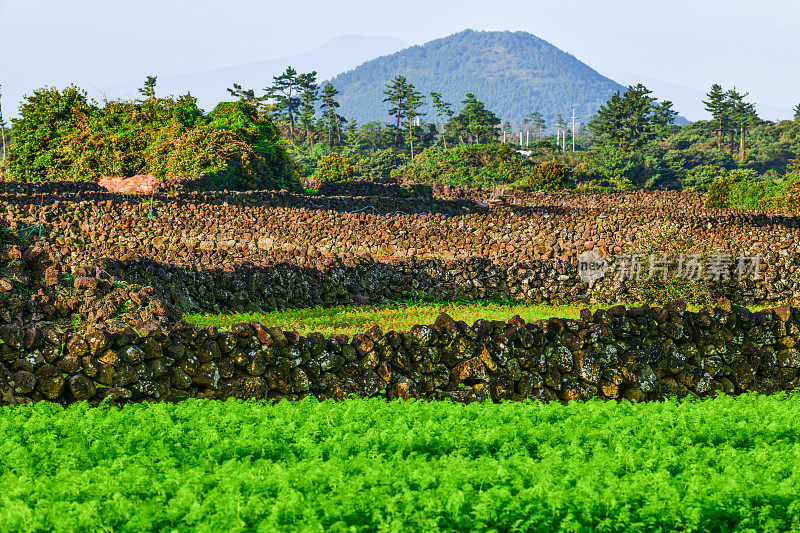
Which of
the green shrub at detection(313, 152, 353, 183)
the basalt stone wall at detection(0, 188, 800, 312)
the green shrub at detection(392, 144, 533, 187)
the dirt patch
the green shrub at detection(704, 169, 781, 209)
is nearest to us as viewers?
the basalt stone wall at detection(0, 188, 800, 312)

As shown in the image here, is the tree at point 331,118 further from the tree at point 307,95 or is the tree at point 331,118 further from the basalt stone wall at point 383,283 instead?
the basalt stone wall at point 383,283

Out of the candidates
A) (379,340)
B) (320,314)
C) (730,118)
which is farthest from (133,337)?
(730,118)

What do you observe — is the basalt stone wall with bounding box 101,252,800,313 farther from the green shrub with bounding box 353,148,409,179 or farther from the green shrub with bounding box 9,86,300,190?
the green shrub with bounding box 353,148,409,179

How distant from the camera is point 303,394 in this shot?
24.6ft

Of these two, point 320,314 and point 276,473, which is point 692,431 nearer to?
point 276,473

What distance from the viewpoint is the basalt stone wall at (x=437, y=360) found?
6719 millimetres

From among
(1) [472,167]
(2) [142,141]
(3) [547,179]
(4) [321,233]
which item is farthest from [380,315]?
(1) [472,167]

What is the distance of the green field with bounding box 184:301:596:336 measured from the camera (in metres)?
11.4

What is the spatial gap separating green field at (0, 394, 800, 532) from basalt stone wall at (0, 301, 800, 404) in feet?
1.69

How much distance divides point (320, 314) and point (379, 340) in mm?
5189

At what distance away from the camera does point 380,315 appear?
42.1 feet

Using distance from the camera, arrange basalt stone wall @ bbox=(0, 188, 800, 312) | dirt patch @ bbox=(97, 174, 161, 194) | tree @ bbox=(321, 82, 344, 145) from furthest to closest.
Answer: tree @ bbox=(321, 82, 344, 145) → dirt patch @ bbox=(97, 174, 161, 194) → basalt stone wall @ bbox=(0, 188, 800, 312)

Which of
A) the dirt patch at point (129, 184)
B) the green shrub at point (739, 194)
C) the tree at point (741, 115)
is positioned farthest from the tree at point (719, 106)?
the dirt patch at point (129, 184)

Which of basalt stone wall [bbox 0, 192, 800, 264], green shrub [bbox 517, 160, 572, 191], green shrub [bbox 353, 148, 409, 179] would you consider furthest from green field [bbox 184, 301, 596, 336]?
green shrub [bbox 353, 148, 409, 179]
